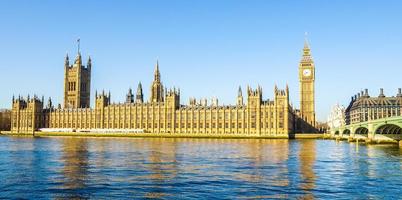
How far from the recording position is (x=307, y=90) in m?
166

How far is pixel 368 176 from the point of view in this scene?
34.2 metres

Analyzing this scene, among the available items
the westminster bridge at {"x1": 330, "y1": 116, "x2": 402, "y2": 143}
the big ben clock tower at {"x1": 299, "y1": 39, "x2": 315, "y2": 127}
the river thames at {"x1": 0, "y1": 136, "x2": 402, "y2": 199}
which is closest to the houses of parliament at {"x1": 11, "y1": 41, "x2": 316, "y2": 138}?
the big ben clock tower at {"x1": 299, "y1": 39, "x2": 315, "y2": 127}

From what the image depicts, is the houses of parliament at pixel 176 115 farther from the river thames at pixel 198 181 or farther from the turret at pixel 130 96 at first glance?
the river thames at pixel 198 181

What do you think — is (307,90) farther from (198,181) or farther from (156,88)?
(198,181)

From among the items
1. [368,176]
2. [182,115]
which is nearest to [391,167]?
[368,176]

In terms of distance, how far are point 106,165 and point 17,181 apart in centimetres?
1149

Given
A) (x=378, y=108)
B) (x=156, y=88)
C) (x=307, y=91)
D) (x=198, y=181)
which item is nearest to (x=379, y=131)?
(x=307, y=91)

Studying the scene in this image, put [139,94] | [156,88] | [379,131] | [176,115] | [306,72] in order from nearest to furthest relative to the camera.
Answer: [379,131]
[176,115]
[306,72]
[156,88]
[139,94]

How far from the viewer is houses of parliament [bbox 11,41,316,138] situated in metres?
142

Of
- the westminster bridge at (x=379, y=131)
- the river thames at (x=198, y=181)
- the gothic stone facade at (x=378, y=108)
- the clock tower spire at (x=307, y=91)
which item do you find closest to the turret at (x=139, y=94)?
the clock tower spire at (x=307, y=91)

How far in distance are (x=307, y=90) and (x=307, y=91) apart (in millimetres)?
410

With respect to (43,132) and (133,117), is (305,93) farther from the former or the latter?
(43,132)

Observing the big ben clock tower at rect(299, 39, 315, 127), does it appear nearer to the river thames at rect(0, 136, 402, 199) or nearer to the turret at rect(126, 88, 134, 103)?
the turret at rect(126, 88, 134, 103)

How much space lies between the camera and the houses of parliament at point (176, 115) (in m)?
142
